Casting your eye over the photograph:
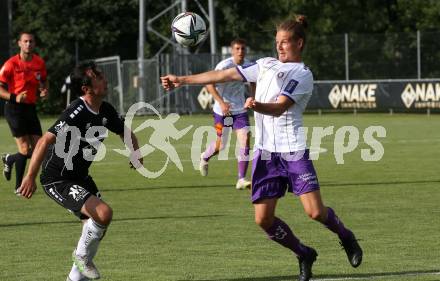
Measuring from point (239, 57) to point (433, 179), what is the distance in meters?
3.74

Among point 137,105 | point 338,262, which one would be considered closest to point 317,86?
point 137,105

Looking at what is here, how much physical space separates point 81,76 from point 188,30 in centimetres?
300

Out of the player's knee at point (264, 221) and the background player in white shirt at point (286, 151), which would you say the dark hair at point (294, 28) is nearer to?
the background player in white shirt at point (286, 151)

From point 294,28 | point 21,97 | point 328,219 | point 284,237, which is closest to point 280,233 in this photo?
point 284,237

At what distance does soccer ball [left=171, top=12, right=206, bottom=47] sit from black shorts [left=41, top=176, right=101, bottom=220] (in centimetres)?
311

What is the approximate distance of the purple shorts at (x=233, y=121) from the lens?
17625 mm

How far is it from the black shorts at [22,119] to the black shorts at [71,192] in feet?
24.8

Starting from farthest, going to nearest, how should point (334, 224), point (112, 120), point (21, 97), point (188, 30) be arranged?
point (21, 97), point (188, 30), point (112, 120), point (334, 224)

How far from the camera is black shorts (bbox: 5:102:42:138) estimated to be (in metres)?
16.7

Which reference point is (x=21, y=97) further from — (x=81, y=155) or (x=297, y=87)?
(x=297, y=87)

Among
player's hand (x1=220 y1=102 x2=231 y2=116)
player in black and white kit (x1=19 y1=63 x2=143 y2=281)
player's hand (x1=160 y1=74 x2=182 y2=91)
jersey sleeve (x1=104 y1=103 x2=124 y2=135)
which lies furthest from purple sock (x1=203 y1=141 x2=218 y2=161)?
player's hand (x1=160 y1=74 x2=182 y2=91)

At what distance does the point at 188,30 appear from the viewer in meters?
12.1

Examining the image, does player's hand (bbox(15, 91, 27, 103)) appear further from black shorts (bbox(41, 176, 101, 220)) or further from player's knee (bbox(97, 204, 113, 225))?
player's knee (bbox(97, 204, 113, 225))

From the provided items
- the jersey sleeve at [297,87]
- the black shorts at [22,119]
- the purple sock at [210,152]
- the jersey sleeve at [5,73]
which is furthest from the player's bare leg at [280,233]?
the purple sock at [210,152]
